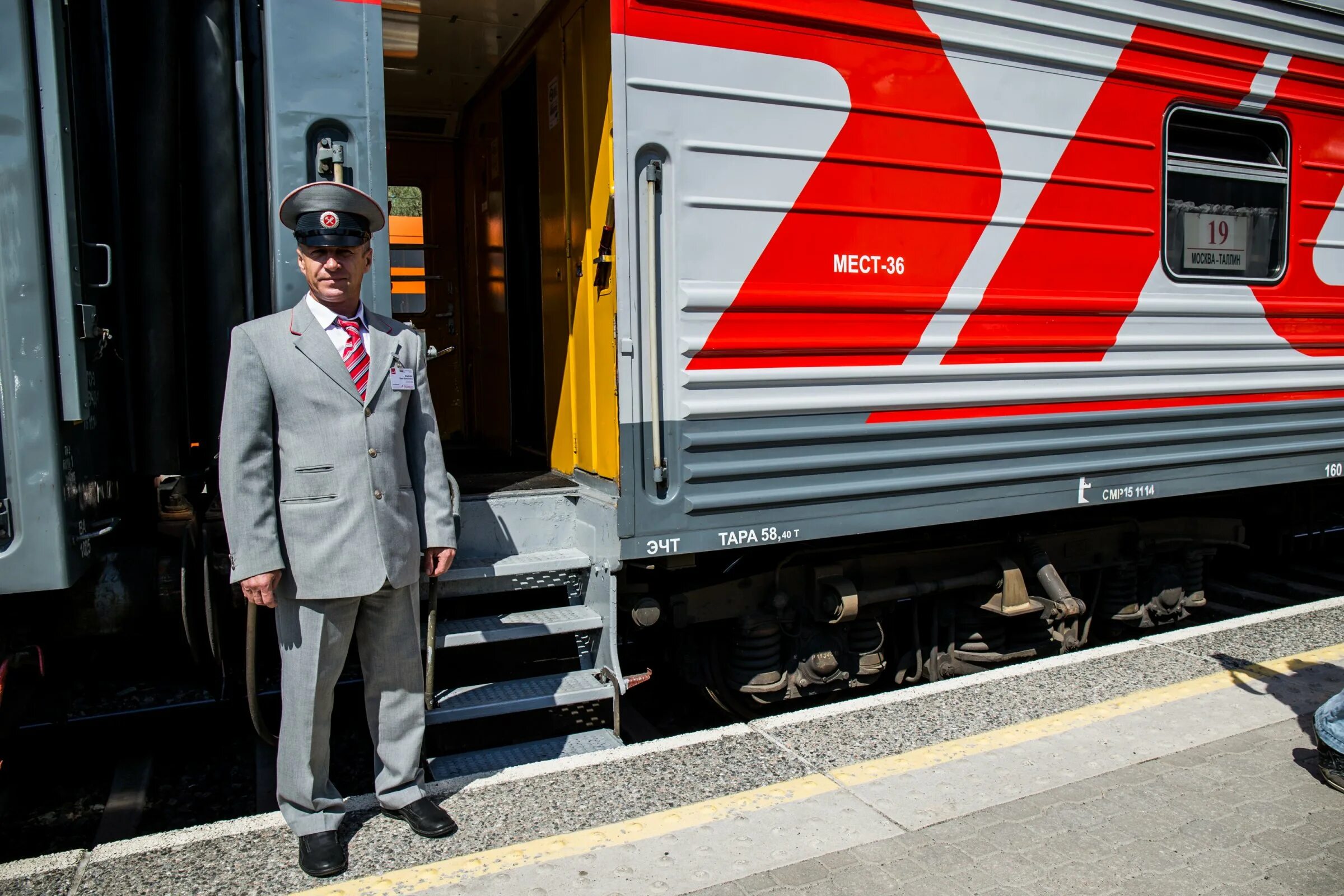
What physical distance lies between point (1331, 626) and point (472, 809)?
3997 mm

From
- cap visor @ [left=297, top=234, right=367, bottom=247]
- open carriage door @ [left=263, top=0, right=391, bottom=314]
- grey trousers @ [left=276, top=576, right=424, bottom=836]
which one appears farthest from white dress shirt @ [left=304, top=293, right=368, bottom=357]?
grey trousers @ [left=276, top=576, right=424, bottom=836]

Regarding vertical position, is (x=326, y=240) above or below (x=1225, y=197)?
below

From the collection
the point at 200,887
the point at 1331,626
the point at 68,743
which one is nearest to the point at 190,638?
the point at 200,887

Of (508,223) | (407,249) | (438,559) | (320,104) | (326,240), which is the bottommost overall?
(438,559)

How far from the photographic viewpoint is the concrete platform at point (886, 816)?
8.58ft

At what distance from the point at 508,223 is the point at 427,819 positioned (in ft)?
10.7

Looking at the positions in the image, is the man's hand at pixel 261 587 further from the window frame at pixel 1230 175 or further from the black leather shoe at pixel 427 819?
the window frame at pixel 1230 175

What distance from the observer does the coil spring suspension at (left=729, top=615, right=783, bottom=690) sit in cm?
415

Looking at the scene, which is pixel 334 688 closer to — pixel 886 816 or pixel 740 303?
pixel 886 816

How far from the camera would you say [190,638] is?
10.7 feet

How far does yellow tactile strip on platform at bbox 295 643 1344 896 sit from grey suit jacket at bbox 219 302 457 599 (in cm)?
75

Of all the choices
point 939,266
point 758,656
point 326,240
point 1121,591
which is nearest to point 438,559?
point 326,240

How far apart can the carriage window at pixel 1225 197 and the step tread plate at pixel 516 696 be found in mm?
3286

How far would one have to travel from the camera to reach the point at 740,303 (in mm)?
3648
